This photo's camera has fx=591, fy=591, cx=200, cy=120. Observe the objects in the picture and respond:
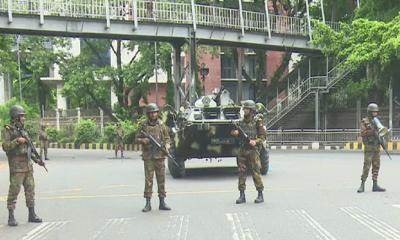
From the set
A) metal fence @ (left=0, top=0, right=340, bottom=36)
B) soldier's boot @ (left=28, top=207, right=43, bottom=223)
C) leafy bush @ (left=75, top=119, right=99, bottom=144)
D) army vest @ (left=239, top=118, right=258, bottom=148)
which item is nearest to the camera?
soldier's boot @ (left=28, top=207, right=43, bottom=223)

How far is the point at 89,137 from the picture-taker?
40250 mm

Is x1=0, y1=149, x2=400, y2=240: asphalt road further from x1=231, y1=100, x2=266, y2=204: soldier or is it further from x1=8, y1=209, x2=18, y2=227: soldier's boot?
x1=231, y1=100, x2=266, y2=204: soldier

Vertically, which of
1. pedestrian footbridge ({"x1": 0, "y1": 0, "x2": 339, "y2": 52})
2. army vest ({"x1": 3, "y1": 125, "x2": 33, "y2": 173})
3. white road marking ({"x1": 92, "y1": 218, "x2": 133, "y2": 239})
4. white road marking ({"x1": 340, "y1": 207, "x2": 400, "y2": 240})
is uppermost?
pedestrian footbridge ({"x1": 0, "y1": 0, "x2": 339, "y2": 52})

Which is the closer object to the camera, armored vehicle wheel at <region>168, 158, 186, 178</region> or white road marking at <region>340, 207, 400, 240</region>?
white road marking at <region>340, 207, 400, 240</region>

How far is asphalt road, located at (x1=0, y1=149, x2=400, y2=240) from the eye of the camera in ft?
26.2

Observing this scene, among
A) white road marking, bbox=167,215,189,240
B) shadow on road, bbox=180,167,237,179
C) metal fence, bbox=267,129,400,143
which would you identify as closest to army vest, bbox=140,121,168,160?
white road marking, bbox=167,215,189,240

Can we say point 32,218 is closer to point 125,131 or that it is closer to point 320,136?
Result: point 320,136

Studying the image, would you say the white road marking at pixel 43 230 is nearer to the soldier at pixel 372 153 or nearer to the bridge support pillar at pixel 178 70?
the soldier at pixel 372 153

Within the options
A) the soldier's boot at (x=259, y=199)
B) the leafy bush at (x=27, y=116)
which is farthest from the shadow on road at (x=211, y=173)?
the leafy bush at (x=27, y=116)

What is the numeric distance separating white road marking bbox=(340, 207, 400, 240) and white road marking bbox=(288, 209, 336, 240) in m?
0.63

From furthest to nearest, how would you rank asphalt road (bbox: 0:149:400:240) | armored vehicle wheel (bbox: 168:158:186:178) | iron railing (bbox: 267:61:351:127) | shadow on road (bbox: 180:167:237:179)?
iron railing (bbox: 267:61:351:127) < shadow on road (bbox: 180:167:237:179) < armored vehicle wheel (bbox: 168:158:186:178) < asphalt road (bbox: 0:149:400:240)

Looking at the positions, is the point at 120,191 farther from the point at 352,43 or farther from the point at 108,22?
the point at 352,43

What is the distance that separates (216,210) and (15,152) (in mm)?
3371

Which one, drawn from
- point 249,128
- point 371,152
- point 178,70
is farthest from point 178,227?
point 178,70
